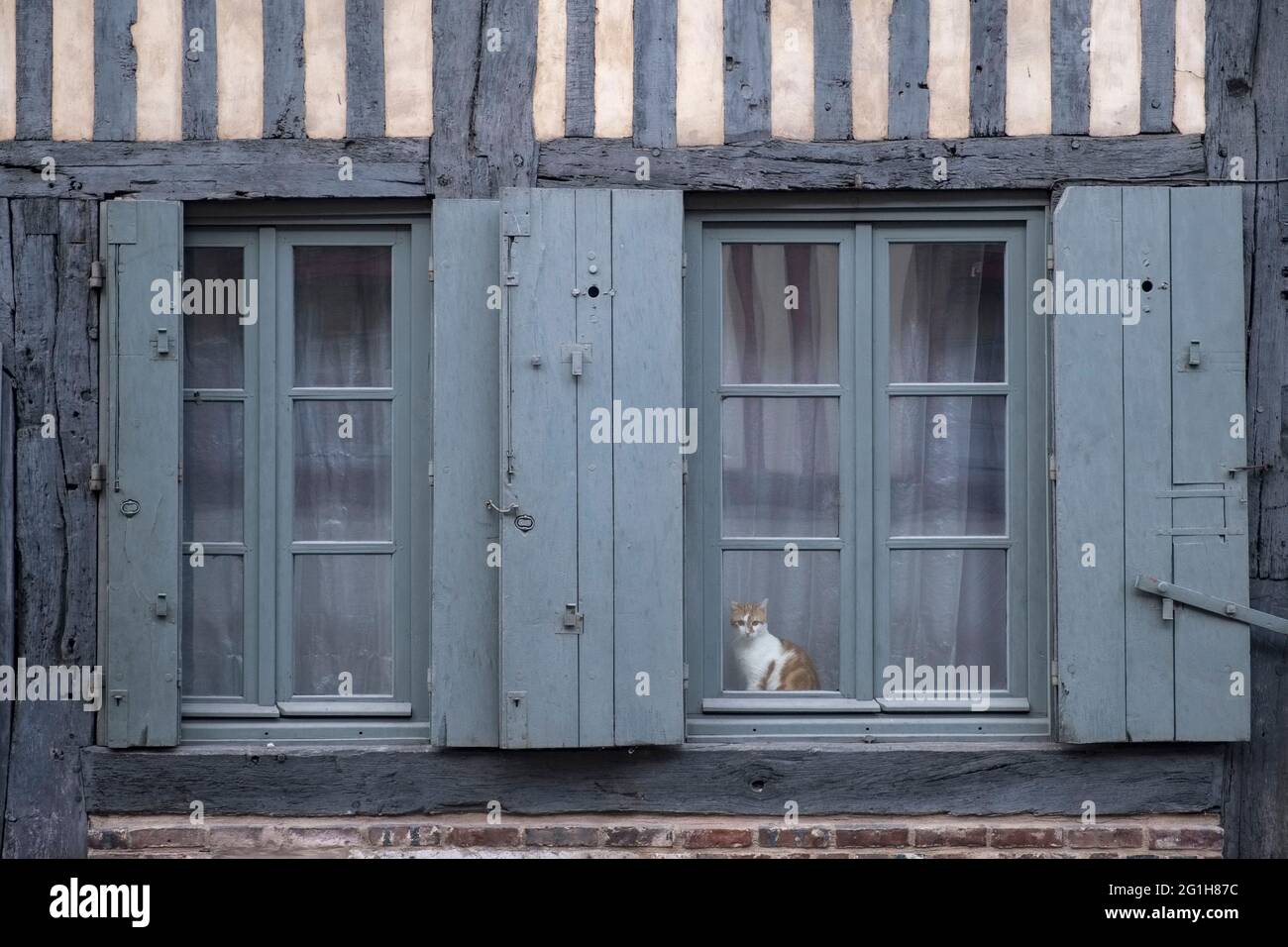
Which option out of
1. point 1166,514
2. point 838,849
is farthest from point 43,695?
point 1166,514

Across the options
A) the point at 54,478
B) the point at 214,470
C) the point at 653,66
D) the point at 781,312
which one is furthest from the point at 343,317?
the point at 781,312

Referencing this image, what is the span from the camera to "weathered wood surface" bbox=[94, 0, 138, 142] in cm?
360

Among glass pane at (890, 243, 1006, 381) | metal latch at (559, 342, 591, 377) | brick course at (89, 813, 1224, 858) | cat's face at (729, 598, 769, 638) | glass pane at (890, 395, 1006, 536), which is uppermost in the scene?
glass pane at (890, 243, 1006, 381)

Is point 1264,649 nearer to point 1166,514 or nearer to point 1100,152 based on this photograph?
point 1166,514

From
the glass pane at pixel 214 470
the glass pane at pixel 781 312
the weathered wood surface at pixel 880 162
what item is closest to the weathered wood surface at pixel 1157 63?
the weathered wood surface at pixel 880 162

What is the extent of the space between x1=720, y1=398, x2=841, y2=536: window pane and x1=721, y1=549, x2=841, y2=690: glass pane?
4.0 inches

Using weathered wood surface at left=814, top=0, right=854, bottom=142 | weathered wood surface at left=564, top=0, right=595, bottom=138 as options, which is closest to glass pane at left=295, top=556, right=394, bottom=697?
weathered wood surface at left=564, top=0, right=595, bottom=138

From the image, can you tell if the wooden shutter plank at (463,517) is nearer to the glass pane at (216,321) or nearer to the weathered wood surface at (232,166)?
the weathered wood surface at (232,166)

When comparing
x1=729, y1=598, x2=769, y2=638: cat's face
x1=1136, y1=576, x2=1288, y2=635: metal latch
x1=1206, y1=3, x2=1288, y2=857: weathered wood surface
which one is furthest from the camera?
x1=729, y1=598, x2=769, y2=638: cat's face

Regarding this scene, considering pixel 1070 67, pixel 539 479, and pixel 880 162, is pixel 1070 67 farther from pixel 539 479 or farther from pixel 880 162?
pixel 539 479

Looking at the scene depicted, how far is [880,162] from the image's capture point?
3.58 metres

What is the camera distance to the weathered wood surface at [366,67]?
142 inches

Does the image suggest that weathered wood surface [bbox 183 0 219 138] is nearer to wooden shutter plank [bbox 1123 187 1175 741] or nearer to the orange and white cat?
the orange and white cat

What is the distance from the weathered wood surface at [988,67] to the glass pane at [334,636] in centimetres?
232
